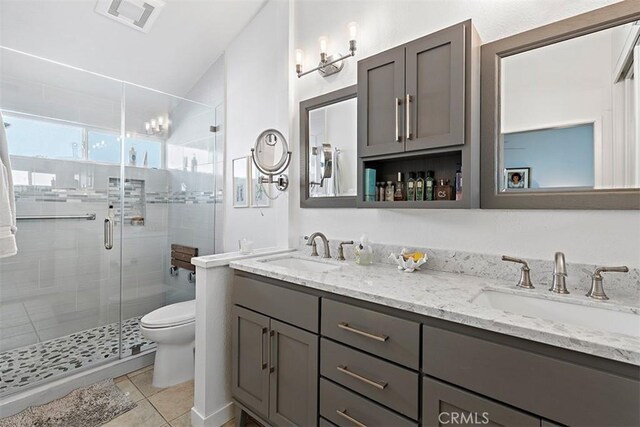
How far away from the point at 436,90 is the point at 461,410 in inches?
47.1

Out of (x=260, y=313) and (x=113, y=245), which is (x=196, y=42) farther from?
(x=260, y=313)

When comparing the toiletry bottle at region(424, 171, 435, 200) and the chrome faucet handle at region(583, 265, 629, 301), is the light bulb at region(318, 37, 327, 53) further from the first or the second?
the chrome faucet handle at region(583, 265, 629, 301)

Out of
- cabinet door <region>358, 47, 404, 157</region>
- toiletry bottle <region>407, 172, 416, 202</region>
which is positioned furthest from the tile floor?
cabinet door <region>358, 47, 404, 157</region>

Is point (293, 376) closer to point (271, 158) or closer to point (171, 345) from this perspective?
point (171, 345)

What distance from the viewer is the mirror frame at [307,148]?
190 cm

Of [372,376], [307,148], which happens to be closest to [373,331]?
[372,376]

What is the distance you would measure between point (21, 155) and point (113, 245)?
892mm

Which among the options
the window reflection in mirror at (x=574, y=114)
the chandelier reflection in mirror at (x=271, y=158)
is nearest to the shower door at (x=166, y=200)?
the chandelier reflection in mirror at (x=271, y=158)

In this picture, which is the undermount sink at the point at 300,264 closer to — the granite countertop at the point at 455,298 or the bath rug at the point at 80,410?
the granite countertop at the point at 455,298

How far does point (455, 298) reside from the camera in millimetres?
1062

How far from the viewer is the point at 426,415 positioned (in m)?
0.97

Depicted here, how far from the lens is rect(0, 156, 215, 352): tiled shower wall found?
2314 millimetres

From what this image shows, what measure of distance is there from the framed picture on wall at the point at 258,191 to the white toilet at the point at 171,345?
0.96m

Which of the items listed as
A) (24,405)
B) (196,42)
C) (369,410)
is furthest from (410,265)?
(196,42)
